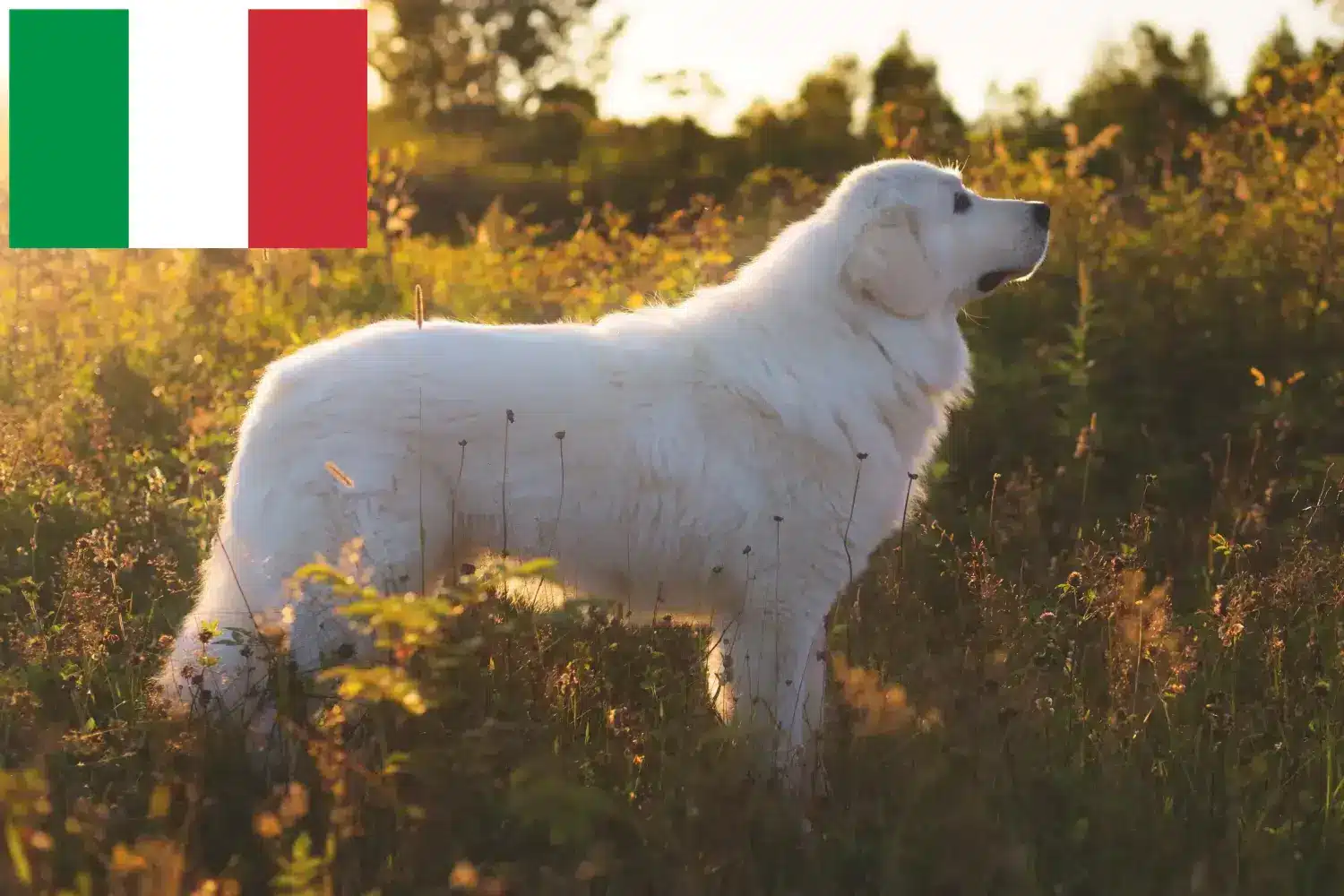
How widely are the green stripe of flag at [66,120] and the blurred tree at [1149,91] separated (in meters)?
12.4

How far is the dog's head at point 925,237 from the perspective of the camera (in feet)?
12.4

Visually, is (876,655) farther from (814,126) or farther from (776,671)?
(814,126)

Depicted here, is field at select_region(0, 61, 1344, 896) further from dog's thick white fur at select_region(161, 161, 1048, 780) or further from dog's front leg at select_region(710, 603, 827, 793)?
dog's thick white fur at select_region(161, 161, 1048, 780)

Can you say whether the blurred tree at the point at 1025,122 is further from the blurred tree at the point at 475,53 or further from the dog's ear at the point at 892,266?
the blurred tree at the point at 475,53

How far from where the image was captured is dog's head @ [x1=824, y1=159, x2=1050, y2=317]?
3.78 metres

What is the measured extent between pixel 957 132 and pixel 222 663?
11.1 metres

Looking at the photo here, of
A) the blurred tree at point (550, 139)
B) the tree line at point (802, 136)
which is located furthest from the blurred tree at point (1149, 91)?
the blurred tree at point (550, 139)

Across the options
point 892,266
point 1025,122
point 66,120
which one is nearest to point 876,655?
point 892,266

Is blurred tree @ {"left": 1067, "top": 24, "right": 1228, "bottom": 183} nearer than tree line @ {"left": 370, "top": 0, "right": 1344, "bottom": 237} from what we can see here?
No

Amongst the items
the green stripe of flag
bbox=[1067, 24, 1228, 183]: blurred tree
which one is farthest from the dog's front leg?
bbox=[1067, 24, 1228, 183]: blurred tree

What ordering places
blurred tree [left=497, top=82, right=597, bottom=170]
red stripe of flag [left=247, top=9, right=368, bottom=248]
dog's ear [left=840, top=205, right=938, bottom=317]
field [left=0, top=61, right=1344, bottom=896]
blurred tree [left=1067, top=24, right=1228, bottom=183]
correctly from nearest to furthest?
1. field [left=0, top=61, right=1344, bottom=896]
2. dog's ear [left=840, top=205, right=938, bottom=317]
3. red stripe of flag [left=247, top=9, right=368, bottom=248]
4. blurred tree [left=1067, top=24, right=1228, bottom=183]
5. blurred tree [left=497, top=82, right=597, bottom=170]

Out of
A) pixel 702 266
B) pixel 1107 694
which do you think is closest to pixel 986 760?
pixel 1107 694

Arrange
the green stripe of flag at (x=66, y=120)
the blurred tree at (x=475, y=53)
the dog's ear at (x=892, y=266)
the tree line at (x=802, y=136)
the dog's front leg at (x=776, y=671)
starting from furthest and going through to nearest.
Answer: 1. the blurred tree at (x=475, y=53)
2. the tree line at (x=802, y=136)
3. the green stripe of flag at (x=66, y=120)
4. the dog's ear at (x=892, y=266)
5. the dog's front leg at (x=776, y=671)

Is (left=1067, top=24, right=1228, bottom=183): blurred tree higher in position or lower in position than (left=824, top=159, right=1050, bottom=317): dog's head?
higher
